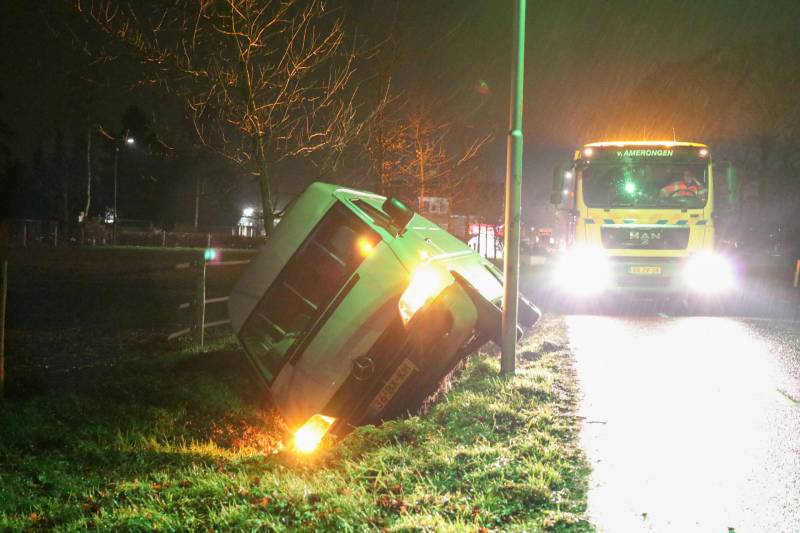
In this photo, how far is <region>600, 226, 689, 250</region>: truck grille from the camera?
14492 millimetres

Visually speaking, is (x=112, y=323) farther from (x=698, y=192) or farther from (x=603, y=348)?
(x=698, y=192)

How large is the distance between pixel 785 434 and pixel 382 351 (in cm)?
338

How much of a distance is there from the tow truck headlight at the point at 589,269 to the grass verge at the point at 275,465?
702 cm

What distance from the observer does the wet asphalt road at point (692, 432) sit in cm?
418

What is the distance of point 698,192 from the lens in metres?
14.5

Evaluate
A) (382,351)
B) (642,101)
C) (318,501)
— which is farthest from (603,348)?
(642,101)

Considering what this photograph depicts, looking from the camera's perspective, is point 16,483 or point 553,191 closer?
point 16,483

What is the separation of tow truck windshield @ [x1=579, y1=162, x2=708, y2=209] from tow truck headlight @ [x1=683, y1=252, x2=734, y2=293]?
42.2 inches

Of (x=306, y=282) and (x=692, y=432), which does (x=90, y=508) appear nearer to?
(x=306, y=282)

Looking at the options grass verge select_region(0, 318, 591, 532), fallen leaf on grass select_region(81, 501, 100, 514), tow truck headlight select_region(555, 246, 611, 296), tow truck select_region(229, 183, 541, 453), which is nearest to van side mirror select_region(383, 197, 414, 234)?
tow truck select_region(229, 183, 541, 453)

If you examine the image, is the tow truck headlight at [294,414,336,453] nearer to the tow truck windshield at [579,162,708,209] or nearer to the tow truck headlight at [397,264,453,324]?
the tow truck headlight at [397,264,453,324]

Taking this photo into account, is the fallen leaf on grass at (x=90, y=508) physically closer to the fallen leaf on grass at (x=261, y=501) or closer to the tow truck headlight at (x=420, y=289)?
the fallen leaf on grass at (x=261, y=501)

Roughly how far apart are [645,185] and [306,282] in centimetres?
1013

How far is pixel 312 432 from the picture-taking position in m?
5.86
